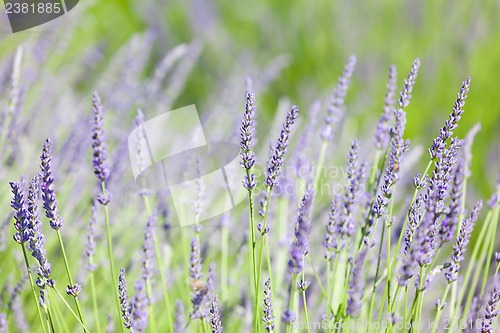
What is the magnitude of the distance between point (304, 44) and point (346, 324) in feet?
10.5

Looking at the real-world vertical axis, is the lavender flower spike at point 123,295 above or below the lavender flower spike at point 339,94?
below

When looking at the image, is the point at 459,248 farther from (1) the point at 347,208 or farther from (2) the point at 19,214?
(2) the point at 19,214

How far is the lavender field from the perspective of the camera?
95cm

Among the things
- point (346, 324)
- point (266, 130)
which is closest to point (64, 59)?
point (266, 130)

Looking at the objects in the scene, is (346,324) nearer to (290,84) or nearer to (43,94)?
(43,94)

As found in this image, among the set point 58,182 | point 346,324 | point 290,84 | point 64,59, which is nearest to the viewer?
point 346,324

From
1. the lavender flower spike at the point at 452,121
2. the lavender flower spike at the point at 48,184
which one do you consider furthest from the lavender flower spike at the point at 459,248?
the lavender flower spike at the point at 48,184

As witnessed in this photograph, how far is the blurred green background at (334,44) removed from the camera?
311 cm

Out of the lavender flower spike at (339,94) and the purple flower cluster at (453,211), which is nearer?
the purple flower cluster at (453,211)

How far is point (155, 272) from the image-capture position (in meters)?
1.84

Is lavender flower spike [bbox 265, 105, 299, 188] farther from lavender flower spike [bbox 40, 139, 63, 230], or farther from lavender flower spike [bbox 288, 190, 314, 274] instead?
lavender flower spike [bbox 40, 139, 63, 230]

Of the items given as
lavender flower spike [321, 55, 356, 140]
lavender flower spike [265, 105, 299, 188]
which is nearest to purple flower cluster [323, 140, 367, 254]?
lavender flower spike [265, 105, 299, 188]

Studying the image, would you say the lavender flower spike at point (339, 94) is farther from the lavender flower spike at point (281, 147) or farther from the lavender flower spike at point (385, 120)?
the lavender flower spike at point (281, 147)

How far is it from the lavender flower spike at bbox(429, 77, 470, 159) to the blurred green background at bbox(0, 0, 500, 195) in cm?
169
